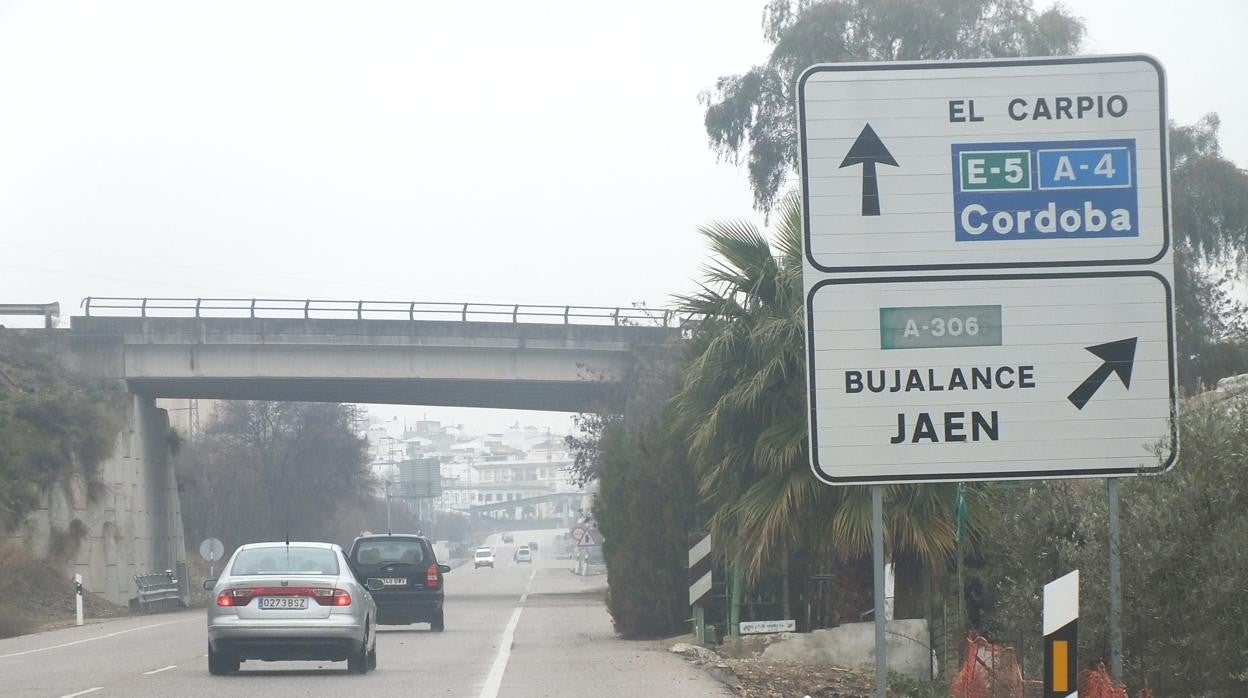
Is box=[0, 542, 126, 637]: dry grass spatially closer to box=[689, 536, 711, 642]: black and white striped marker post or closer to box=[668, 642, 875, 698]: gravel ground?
box=[689, 536, 711, 642]: black and white striped marker post

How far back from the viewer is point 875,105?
729 cm

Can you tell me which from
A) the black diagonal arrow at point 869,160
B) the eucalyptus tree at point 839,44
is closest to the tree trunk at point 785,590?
the black diagonal arrow at point 869,160

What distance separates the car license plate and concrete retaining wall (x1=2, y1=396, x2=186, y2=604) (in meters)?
27.5

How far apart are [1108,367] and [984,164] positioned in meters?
1.14

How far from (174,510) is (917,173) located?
49.1m

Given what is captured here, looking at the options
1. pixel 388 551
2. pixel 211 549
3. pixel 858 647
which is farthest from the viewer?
pixel 211 549

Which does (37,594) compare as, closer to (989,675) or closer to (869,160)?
(989,675)

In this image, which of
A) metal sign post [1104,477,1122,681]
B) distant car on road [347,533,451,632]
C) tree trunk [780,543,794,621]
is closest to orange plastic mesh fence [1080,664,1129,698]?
metal sign post [1104,477,1122,681]

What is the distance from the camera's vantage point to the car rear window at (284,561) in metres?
17.1

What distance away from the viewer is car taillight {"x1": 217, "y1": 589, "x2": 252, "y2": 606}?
656 inches

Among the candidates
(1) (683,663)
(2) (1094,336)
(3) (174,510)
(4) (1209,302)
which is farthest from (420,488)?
(2) (1094,336)

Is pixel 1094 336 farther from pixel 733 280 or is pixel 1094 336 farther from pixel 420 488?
pixel 420 488

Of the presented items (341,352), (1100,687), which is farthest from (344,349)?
(1100,687)

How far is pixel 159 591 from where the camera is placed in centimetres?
4594
